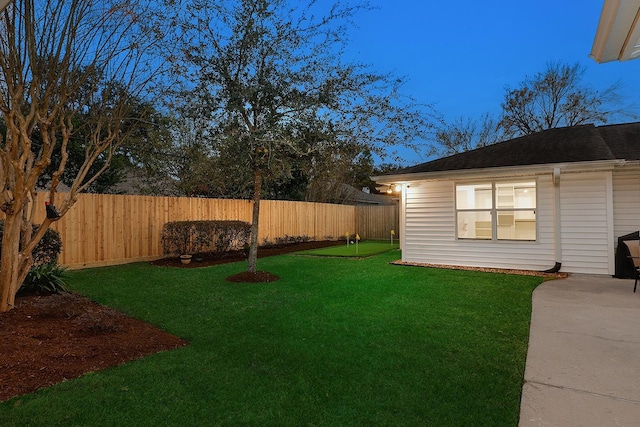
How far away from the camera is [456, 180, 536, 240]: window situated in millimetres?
9195

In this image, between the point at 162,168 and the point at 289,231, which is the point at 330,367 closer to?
the point at 289,231

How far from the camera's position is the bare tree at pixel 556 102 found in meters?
16.7

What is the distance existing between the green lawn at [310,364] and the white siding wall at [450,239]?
2411mm

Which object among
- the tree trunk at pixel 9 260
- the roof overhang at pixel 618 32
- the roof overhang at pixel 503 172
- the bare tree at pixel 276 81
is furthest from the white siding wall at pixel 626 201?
the tree trunk at pixel 9 260

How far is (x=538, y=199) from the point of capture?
25.7 ft

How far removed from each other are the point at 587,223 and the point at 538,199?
1008 millimetres

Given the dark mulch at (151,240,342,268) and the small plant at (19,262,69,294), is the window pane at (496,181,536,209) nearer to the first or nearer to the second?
the dark mulch at (151,240,342,268)

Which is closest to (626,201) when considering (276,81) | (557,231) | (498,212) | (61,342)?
(557,231)

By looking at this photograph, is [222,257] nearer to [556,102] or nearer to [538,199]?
[538,199]

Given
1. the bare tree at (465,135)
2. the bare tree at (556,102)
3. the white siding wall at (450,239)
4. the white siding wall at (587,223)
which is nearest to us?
the white siding wall at (587,223)

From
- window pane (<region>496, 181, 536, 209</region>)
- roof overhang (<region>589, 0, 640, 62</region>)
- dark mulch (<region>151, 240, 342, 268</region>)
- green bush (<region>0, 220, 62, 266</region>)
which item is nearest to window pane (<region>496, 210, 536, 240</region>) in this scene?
window pane (<region>496, 181, 536, 209</region>)

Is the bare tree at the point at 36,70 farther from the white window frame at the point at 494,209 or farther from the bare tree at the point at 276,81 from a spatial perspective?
the white window frame at the point at 494,209

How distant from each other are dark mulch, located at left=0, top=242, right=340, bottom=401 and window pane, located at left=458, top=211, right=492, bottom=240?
299 inches

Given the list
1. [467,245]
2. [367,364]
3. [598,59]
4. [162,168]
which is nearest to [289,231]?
[162,168]
